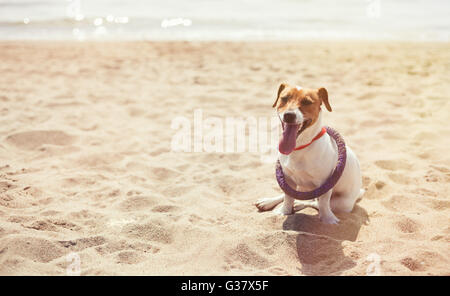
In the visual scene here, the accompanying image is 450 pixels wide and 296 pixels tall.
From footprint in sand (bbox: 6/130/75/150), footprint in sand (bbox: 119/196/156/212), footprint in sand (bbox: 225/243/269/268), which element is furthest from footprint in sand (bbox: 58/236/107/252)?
footprint in sand (bbox: 6/130/75/150)

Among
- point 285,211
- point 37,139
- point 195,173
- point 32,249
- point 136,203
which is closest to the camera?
point 32,249

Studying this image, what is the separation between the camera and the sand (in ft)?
9.46

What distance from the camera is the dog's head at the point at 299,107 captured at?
2.79 metres

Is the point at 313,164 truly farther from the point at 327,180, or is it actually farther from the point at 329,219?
the point at 329,219

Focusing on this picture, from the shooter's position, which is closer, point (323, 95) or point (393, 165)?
point (323, 95)

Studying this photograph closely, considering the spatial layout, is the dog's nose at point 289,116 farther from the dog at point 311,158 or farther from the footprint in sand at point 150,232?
the footprint in sand at point 150,232

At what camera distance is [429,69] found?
762 cm

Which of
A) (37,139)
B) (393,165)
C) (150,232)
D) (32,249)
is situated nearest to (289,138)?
(150,232)

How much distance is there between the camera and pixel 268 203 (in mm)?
3619

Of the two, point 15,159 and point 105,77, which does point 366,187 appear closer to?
point 15,159

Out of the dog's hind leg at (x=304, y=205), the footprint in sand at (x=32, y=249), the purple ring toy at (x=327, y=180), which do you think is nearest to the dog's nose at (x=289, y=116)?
the purple ring toy at (x=327, y=180)

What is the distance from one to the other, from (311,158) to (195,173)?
5.21 ft

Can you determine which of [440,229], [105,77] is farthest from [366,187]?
[105,77]

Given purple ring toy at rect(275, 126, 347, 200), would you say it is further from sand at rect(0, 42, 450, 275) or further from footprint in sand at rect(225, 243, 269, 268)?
footprint in sand at rect(225, 243, 269, 268)
